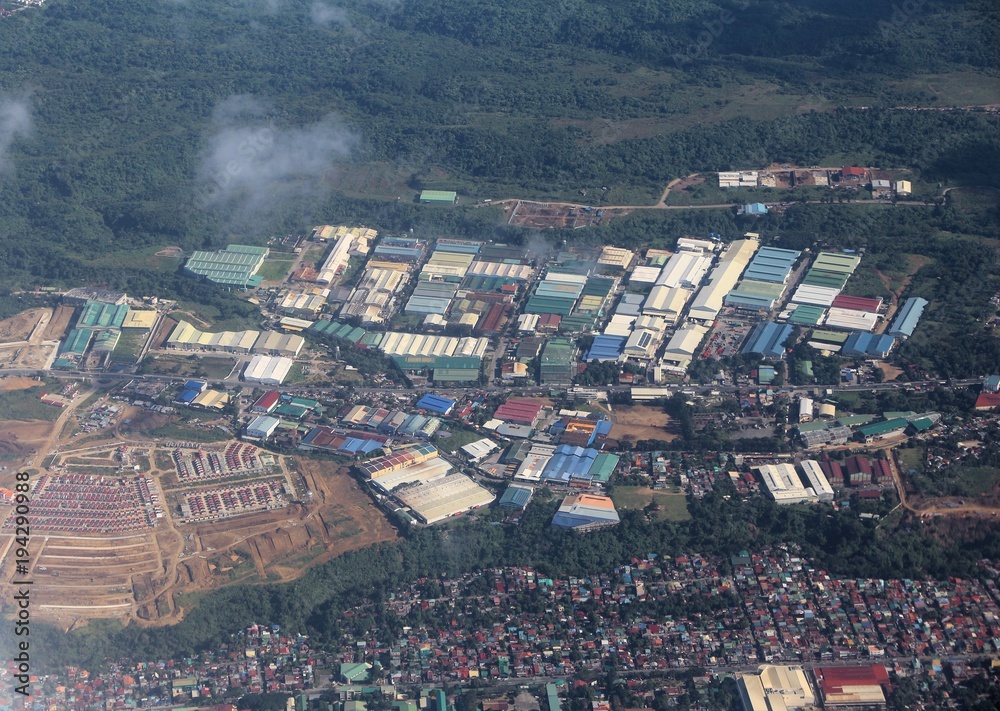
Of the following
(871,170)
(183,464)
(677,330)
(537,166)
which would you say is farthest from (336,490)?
(871,170)

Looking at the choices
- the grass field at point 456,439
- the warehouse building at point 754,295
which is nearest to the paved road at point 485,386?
the grass field at point 456,439

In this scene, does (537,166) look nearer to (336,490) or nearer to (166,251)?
(166,251)

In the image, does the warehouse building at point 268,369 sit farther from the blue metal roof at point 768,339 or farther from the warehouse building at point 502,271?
the blue metal roof at point 768,339

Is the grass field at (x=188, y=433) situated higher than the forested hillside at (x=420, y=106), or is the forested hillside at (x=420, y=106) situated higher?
the forested hillside at (x=420, y=106)

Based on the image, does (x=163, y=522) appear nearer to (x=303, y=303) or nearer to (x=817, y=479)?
(x=303, y=303)

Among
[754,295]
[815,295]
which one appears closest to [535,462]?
[754,295]

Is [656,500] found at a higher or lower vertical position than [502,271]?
lower
